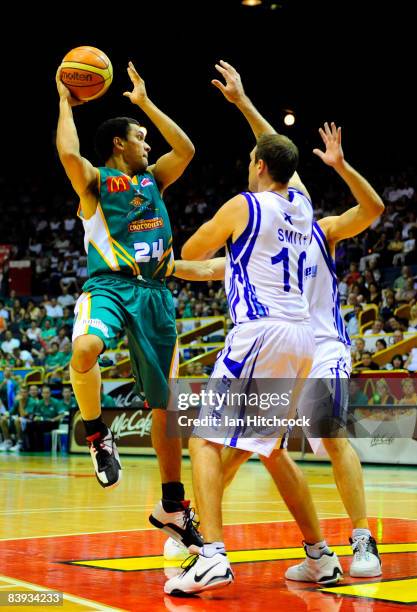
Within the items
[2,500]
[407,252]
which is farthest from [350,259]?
[2,500]

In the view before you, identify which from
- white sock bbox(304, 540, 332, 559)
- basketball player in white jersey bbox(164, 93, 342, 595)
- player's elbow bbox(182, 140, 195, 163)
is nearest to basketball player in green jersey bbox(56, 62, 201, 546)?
player's elbow bbox(182, 140, 195, 163)

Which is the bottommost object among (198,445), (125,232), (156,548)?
(156,548)

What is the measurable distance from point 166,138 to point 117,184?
522 millimetres

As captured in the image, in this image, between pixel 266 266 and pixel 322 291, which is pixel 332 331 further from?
pixel 266 266

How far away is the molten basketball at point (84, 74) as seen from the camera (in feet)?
18.8

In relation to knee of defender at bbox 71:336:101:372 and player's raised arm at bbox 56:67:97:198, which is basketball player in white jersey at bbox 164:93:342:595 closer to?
knee of defender at bbox 71:336:101:372

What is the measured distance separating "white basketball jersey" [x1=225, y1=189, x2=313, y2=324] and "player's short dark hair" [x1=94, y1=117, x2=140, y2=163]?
1360mm

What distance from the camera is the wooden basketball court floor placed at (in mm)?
4359

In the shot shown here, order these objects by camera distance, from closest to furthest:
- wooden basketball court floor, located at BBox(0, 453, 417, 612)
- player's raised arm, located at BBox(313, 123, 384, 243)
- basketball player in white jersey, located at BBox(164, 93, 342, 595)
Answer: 1. wooden basketball court floor, located at BBox(0, 453, 417, 612)
2. basketball player in white jersey, located at BBox(164, 93, 342, 595)
3. player's raised arm, located at BBox(313, 123, 384, 243)

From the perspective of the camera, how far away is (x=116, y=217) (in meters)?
5.58

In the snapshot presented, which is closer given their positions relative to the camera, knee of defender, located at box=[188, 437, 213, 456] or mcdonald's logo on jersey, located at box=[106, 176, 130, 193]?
knee of defender, located at box=[188, 437, 213, 456]

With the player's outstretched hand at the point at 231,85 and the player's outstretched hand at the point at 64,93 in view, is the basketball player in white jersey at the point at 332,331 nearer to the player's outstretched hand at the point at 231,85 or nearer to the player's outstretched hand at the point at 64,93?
the player's outstretched hand at the point at 231,85

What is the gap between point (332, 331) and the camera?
5512 mm

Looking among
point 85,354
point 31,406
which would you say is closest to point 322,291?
point 85,354
